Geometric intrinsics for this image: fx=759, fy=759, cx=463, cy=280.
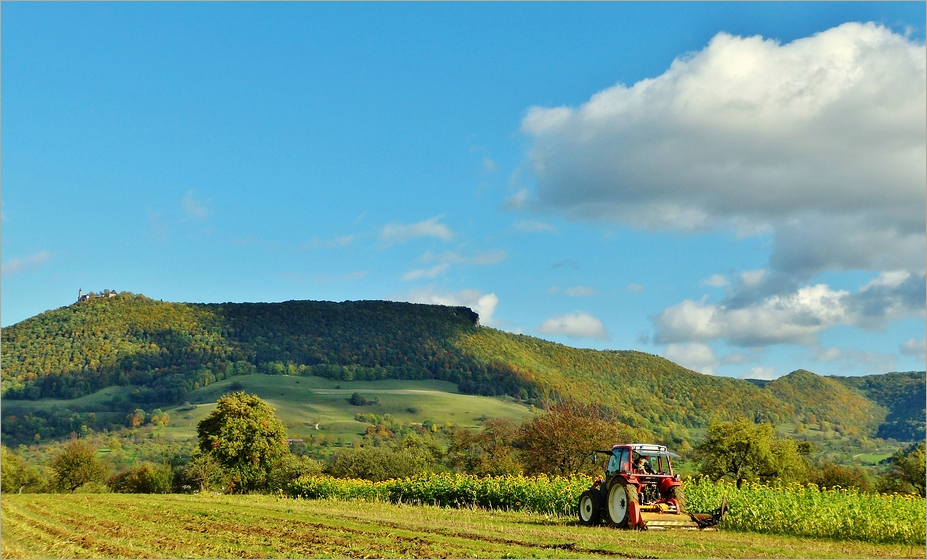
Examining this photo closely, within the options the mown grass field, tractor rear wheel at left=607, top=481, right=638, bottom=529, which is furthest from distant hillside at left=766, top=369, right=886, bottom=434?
the mown grass field

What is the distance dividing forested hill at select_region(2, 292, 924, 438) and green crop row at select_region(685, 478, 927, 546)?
334 feet

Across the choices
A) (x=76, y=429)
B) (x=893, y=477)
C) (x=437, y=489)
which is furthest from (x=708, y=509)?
(x=76, y=429)

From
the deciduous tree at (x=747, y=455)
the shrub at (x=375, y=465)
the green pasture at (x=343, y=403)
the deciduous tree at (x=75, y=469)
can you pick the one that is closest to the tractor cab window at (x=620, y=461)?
the shrub at (x=375, y=465)

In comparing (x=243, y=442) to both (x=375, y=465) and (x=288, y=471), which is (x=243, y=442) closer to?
(x=288, y=471)

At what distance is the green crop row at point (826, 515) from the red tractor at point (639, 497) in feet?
3.76

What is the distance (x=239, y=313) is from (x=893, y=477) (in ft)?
457

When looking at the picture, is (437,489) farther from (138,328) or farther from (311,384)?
(138,328)

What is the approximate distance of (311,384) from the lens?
15350 centimetres

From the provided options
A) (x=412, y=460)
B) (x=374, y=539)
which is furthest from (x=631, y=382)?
(x=374, y=539)

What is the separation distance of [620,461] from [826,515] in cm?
556

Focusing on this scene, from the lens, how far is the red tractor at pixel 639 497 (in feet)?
67.3

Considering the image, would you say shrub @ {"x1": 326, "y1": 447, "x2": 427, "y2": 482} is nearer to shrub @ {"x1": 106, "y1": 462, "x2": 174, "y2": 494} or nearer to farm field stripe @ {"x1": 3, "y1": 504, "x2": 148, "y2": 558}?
shrub @ {"x1": 106, "y1": 462, "x2": 174, "y2": 494}

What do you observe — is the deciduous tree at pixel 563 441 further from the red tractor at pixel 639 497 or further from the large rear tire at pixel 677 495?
the large rear tire at pixel 677 495

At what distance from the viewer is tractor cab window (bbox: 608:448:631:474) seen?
22.1 m
